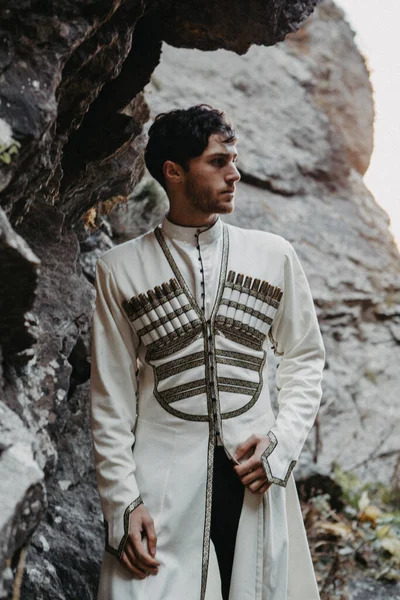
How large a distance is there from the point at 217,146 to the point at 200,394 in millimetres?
976

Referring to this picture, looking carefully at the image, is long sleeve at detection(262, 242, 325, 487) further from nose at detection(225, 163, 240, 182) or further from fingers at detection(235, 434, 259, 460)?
nose at detection(225, 163, 240, 182)

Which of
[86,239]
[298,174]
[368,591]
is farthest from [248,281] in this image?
[298,174]

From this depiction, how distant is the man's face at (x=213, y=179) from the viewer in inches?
113

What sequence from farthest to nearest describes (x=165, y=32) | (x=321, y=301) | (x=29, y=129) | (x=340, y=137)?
(x=340, y=137)
(x=321, y=301)
(x=165, y=32)
(x=29, y=129)

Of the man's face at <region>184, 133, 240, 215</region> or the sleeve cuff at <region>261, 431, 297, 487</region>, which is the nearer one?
the sleeve cuff at <region>261, 431, 297, 487</region>

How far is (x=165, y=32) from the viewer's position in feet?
11.7

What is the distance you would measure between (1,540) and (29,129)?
1.20 metres

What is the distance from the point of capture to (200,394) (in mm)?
2680

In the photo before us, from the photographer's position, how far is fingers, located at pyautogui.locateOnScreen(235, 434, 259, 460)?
2609 millimetres

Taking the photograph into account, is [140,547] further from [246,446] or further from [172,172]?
[172,172]

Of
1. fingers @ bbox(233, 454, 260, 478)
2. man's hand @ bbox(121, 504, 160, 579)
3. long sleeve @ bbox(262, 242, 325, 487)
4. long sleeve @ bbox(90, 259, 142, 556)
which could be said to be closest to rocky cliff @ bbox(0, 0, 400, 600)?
long sleeve @ bbox(90, 259, 142, 556)

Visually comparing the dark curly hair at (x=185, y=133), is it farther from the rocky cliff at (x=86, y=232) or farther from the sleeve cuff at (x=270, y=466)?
the sleeve cuff at (x=270, y=466)

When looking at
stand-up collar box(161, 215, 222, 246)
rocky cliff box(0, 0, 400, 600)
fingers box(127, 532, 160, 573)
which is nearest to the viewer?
rocky cliff box(0, 0, 400, 600)

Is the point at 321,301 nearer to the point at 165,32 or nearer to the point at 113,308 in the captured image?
the point at 165,32
